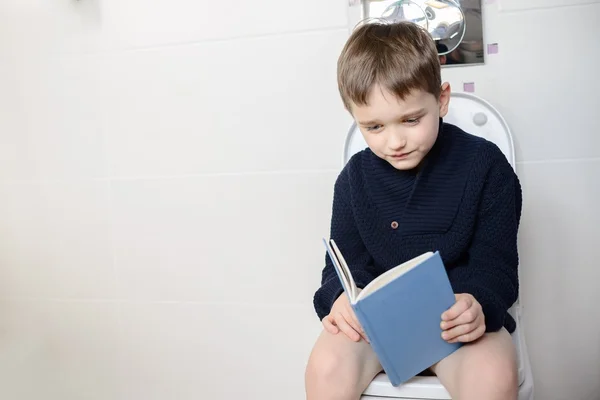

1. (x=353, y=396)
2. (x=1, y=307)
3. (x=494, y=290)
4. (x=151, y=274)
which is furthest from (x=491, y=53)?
(x=1, y=307)

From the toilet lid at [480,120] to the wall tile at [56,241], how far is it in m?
0.83

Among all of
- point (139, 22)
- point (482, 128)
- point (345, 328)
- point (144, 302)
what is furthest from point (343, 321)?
point (139, 22)

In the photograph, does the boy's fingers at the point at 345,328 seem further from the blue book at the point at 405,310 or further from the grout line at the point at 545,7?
the grout line at the point at 545,7

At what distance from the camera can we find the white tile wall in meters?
1.25

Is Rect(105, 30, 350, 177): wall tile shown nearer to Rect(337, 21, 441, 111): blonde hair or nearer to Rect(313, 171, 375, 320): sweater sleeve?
Rect(313, 171, 375, 320): sweater sleeve

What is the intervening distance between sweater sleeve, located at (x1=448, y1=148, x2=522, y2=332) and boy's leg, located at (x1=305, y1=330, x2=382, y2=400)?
177 mm

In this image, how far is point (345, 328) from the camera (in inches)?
36.0

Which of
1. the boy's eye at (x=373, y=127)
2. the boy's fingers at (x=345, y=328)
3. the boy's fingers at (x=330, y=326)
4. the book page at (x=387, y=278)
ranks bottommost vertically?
the boy's fingers at (x=330, y=326)

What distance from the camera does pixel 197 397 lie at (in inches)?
59.2

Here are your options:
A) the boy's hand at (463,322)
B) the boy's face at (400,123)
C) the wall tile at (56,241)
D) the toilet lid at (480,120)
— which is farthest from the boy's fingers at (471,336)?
the wall tile at (56,241)

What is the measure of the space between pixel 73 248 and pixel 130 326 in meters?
0.23

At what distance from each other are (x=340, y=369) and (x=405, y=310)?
0.47 feet

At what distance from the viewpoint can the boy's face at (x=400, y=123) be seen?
0.90 m

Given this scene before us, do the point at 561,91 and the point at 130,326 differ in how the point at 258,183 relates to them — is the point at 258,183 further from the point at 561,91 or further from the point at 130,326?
the point at 561,91
